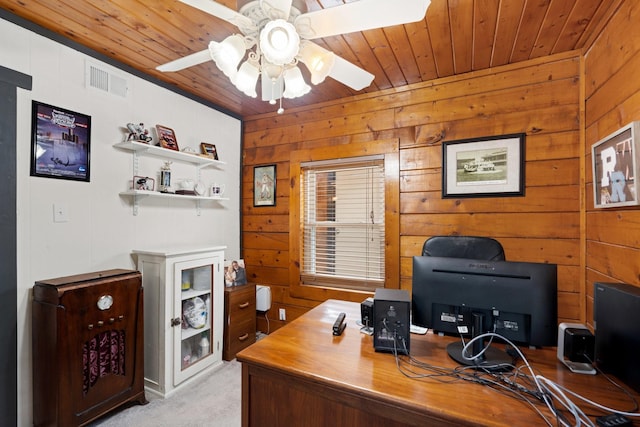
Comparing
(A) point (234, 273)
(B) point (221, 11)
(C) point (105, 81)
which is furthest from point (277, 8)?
(A) point (234, 273)

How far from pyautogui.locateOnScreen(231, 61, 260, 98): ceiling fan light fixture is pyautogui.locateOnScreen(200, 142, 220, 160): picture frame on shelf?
1.62 meters

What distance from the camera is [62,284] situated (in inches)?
68.6

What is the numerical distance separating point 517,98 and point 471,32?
29.5 inches

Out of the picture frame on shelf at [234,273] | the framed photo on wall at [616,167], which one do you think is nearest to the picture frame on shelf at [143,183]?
the picture frame on shelf at [234,273]

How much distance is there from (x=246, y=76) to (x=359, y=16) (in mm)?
616

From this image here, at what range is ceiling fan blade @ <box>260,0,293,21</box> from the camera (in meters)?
1.17

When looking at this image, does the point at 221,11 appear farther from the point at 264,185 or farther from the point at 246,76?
the point at 264,185

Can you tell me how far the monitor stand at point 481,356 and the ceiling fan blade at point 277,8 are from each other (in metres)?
1.50

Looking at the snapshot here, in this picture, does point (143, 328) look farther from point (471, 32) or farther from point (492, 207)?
point (471, 32)

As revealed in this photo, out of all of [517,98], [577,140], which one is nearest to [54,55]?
[517,98]

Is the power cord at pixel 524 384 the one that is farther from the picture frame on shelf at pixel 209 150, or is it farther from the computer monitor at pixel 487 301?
the picture frame on shelf at pixel 209 150

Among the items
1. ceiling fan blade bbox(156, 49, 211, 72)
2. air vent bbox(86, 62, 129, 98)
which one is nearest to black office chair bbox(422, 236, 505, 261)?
ceiling fan blade bbox(156, 49, 211, 72)

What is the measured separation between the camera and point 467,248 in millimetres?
1945

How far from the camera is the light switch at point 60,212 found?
194 centimetres
